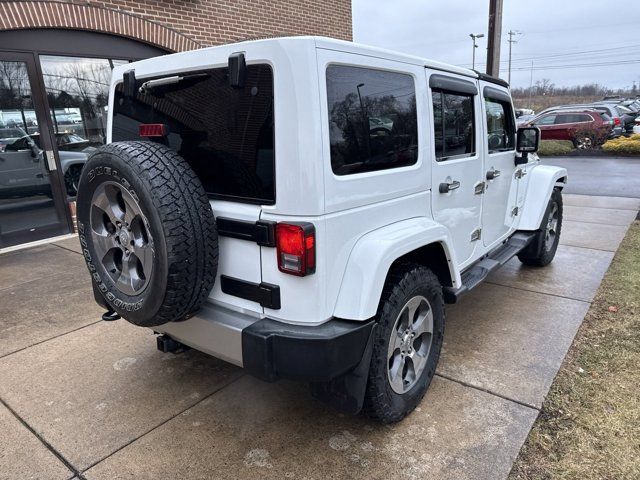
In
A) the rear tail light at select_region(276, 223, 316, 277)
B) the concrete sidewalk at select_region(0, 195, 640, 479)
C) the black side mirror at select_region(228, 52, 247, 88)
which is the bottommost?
the concrete sidewalk at select_region(0, 195, 640, 479)

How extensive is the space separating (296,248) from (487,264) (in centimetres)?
221

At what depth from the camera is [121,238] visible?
91.8 inches

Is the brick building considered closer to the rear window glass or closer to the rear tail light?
Answer: the rear window glass

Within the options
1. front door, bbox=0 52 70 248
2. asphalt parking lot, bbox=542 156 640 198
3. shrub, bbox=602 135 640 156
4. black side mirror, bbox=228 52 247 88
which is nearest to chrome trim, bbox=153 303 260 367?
black side mirror, bbox=228 52 247 88

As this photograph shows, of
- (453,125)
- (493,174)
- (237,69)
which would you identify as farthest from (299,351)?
(493,174)

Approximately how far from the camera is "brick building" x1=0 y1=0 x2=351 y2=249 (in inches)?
240

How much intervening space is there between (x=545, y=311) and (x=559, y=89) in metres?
95.8

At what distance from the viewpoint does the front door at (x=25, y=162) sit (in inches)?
243

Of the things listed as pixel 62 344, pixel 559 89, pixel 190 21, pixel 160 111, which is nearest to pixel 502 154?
pixel 160 111

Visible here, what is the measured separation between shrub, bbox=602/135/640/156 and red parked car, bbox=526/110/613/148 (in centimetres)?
127

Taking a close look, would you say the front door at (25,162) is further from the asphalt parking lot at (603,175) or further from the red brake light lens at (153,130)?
the asphalt parking lot at (603,175)

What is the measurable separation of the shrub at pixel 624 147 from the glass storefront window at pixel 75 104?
581 inches

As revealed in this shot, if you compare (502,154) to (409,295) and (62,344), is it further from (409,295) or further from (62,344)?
(62,344)

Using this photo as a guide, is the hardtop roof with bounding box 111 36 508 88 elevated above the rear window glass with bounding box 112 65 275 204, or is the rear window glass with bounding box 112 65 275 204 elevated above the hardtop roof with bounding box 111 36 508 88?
the hardtop roof with bounding box 111 36 508 88
